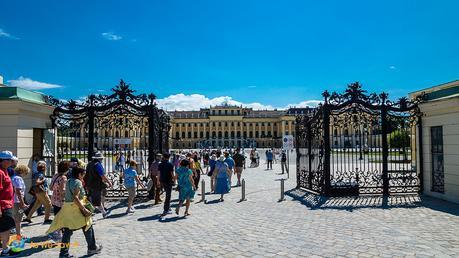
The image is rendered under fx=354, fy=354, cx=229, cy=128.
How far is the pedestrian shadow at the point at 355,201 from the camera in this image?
1124 centimetres


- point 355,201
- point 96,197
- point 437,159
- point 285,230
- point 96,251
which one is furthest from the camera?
point 437,159

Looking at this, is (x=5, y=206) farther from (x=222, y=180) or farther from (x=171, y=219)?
(x=222, y=180)

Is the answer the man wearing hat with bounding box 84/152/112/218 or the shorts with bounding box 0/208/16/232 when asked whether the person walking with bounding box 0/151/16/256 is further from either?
the man wearing hat with bounding box 84/152/112/218

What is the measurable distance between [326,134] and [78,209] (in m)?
9.72

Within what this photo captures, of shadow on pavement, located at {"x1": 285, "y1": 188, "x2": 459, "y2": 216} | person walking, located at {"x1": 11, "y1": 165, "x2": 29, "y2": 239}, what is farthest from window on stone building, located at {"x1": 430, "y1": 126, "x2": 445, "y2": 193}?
person walking, located at {"x1": 11, "y1": 165, "x2": 29, "y2": 239}

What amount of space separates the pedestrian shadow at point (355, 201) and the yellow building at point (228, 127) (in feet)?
343

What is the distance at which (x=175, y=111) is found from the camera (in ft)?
411

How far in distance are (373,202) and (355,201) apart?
0.58m

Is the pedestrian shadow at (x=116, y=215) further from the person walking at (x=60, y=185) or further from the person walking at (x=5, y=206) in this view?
the person walking at (x=5, y=206)

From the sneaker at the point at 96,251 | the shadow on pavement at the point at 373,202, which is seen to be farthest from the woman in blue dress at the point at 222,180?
the sneaker at the point at 96,251

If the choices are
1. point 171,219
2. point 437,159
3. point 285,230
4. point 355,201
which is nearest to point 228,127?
point 437,159

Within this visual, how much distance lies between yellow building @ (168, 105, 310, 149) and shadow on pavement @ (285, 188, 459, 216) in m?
105

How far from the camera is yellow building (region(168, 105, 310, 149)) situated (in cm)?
11931

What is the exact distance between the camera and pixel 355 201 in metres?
12.3
